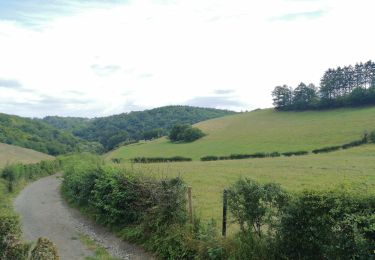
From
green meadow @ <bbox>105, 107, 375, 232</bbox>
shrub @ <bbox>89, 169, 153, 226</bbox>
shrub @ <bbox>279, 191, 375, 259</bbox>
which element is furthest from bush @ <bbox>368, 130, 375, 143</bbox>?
shrub @ <bbox>279, 191, 375, 259</bbox>

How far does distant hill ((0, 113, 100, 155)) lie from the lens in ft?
344

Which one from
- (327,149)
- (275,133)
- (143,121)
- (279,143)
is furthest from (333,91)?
(143,121)

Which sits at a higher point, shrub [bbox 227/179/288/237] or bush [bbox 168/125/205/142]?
bush [bbox 168/125/205/142]

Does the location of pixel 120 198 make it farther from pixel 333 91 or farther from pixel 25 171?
pixel 333 91

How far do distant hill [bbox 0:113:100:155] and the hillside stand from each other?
23.0m

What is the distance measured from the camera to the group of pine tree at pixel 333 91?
100 m

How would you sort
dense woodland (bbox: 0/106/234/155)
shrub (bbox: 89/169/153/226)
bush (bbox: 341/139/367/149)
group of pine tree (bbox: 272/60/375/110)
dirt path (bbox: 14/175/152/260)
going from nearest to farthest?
dirt path (bbox: 14/175/152/260)
shrub (bbox: 89/169/153/226)
bush (bbox: 341/139/367/149)
group of pine tree (bbox: 272/60/375/110)
dense woodland (bbox: 0/106/234/155)

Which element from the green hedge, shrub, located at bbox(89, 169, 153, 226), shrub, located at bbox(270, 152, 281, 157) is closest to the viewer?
the green hedge

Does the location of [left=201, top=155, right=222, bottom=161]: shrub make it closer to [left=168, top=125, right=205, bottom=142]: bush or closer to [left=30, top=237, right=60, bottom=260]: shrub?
[left=168, top=125, right=205, bottom=142]: bush

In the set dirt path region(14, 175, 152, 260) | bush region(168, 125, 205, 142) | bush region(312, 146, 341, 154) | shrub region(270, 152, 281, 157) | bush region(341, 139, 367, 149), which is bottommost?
dirt path region(14, 175, 152, 260)

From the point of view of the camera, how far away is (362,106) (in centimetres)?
9662

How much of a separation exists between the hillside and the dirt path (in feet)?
177

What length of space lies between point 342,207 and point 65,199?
2493 centimetres

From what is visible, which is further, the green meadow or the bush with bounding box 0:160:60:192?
the green meadow
